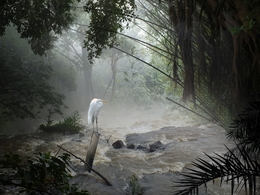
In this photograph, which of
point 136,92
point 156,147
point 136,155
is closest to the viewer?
point 136,155

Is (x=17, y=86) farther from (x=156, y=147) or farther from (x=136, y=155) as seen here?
(x=156, y=147)

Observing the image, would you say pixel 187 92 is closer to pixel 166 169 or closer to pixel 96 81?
pixel 166 169

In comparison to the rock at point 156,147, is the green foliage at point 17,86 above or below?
above

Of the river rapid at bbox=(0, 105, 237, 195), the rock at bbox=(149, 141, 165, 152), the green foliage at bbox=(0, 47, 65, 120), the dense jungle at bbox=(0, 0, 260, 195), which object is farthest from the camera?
the green foliage at bbox=(0, 47, 65, 120)

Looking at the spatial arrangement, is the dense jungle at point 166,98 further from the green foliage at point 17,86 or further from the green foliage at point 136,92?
the green foliage at point 136,92

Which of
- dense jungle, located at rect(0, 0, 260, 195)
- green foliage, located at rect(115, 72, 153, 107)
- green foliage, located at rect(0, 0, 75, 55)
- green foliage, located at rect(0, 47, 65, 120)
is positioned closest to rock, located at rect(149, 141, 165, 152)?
dense jungle, located at rect(0, 0, 260, 195)

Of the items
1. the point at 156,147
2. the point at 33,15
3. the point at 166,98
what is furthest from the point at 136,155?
the point at 33,15

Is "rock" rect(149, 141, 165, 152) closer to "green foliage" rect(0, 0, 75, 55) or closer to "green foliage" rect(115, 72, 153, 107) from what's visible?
"green foliage" rect(0, 0, 75, 55)

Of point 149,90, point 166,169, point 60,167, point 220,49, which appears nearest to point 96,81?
point 149,90

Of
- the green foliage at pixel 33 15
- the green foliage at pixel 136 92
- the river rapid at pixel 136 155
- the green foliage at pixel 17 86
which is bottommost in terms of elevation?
the river rapid at pixel 136 155

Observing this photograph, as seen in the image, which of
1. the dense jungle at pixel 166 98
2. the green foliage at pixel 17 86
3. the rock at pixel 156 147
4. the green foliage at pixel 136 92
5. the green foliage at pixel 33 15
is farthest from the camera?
the green foliage at pixel 136 92

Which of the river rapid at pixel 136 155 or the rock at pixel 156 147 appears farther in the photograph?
the rock at pixel 156 147

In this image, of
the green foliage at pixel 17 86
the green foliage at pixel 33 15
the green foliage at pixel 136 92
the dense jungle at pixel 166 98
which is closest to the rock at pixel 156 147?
the dense jungle at pixel 166 98

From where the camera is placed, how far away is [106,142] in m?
7.39
